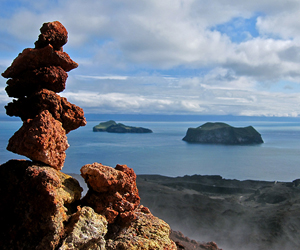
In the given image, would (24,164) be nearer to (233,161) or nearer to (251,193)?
(251,193)

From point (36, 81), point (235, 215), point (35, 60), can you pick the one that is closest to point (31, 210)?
point (36, 81)

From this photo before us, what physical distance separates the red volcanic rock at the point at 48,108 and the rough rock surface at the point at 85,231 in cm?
401

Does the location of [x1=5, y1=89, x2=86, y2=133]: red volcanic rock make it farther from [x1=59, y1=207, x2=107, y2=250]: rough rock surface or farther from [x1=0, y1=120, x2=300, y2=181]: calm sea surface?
[x1=0, y1=120, x2=300, y2=181]: calm sea surface

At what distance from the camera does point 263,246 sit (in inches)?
1090

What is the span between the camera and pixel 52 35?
11.5 meters

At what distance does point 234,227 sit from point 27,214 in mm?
30618

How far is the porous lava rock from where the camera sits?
9102mm

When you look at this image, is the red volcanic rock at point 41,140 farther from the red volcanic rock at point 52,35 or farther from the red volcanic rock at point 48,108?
the red volcanic rock at point 52,35

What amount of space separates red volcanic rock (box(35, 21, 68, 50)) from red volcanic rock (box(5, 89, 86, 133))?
7.62ft

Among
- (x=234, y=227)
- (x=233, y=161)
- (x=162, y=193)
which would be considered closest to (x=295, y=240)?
(x=234, y=227)

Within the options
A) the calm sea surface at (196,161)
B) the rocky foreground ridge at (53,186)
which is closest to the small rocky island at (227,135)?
the calm sea surface at (196,161)

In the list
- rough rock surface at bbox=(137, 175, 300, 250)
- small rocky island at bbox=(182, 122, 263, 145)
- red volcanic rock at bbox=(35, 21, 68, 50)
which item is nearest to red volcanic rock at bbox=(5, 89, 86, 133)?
red volcanic rock at bbox=(35, 21, 68, 50)

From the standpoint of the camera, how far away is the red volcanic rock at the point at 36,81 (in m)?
11.4

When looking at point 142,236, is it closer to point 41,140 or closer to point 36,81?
point 41,140
